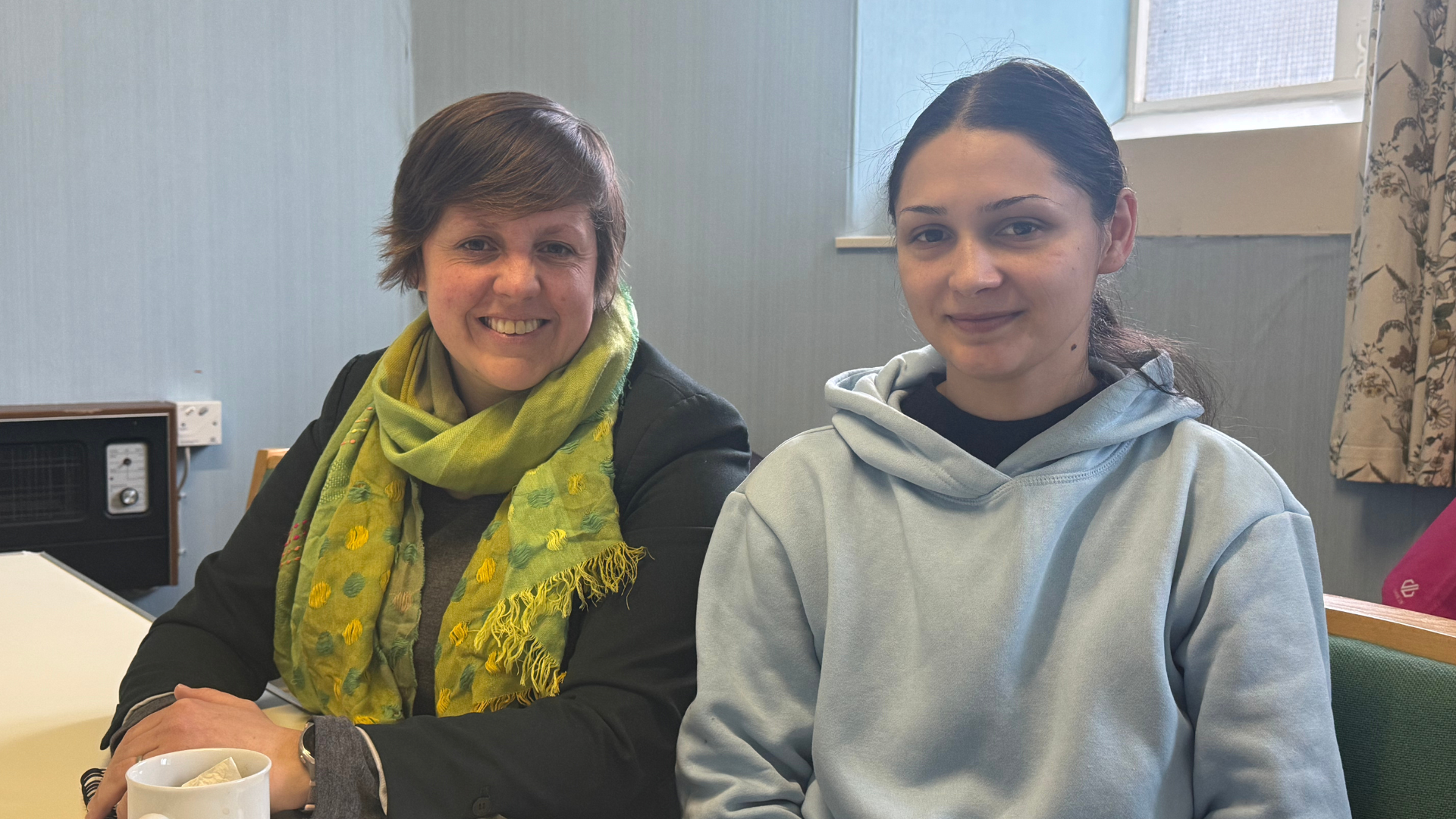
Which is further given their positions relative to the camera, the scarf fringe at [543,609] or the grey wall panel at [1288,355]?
the grey wall panel at [1288,355]

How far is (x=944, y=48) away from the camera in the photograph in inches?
107

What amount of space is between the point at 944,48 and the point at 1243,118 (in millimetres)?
736

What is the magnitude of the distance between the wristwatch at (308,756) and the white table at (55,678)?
183 millimetres

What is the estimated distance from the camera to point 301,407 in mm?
2873

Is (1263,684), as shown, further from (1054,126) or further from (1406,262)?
(1406,262)

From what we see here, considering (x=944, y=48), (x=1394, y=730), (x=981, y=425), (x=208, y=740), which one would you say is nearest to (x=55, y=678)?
(x=208, y=740)

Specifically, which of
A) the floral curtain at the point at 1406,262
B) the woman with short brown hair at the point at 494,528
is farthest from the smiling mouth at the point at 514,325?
the floral curtain at the point at 1406,262

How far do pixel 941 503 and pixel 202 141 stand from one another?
236cm

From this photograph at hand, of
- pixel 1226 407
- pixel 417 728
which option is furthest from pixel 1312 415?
pixel 417 728

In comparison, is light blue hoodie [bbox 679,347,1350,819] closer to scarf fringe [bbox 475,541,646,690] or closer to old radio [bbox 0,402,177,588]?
scarf fringe [bbox 475,541,646,690]

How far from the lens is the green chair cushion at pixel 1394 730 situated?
80 centimetres

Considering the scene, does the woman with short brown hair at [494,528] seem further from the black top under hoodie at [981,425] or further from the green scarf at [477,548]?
the black top under hoodie at [981,425]

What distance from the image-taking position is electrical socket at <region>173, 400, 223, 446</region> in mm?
2680

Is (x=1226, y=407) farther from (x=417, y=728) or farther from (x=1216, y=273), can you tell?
(x=417, y=728)
